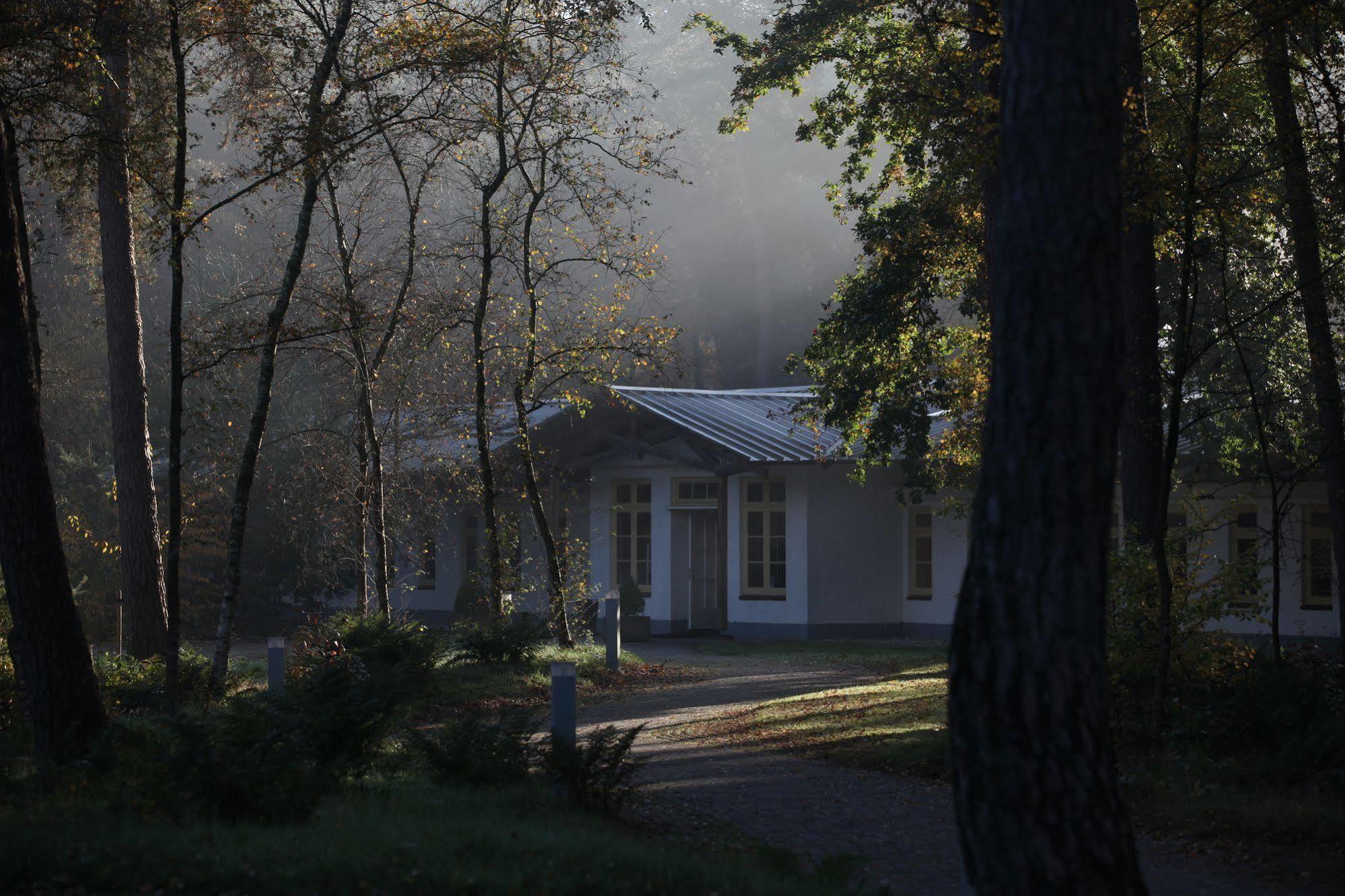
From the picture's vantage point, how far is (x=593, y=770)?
8469 millimetres

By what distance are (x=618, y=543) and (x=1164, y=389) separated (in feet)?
58.8

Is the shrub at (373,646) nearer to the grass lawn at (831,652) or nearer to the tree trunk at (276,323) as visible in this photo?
the tree trunk at (276,323)

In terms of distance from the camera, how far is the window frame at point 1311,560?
22469 millimetres

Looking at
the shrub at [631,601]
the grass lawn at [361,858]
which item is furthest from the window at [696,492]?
the grass lawn at [361,858]

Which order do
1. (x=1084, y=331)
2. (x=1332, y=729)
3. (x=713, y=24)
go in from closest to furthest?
1. (x=1084, y=331)
2. (x=1332, y=729)
3. (x=713, y=24)

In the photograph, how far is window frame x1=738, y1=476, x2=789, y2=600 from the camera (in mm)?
26953

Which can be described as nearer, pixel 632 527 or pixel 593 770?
pixel 593 770

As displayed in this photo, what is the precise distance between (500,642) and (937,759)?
8727mm

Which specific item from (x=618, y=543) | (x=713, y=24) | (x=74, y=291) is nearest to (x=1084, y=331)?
(x=713, y=24)

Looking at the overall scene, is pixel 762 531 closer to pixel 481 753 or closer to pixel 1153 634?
pixel 1153 634

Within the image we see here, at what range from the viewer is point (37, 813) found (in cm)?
727

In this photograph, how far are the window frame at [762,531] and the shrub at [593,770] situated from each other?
18.5 m

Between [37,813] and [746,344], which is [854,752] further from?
[746,344]

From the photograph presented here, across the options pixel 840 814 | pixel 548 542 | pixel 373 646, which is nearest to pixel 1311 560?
pixel 548 542
